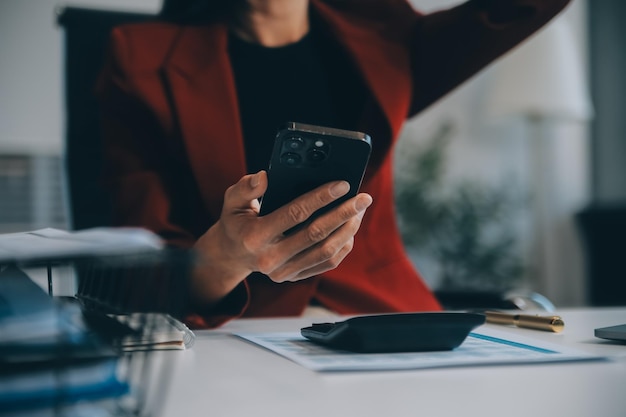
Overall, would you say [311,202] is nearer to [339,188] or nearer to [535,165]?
[339,188]

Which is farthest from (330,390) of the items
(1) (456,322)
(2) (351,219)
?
(2) (351,219)

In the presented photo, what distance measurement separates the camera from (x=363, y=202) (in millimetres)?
751

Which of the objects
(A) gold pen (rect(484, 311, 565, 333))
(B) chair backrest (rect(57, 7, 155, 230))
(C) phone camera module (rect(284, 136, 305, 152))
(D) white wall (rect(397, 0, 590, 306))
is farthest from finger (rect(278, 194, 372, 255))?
(D) white wall (rect(397, 0, 590, 306))

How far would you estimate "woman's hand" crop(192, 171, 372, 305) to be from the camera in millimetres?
734

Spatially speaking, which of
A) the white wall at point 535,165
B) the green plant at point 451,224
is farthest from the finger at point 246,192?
the white wall at point 535,165

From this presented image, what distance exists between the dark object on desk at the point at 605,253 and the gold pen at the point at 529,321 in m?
2.40

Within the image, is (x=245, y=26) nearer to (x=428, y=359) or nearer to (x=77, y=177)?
(x=77, y=177)

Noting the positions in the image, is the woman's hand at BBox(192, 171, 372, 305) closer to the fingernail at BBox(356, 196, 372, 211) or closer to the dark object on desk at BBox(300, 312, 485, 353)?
the fingernail at BBox(356, 196, 372, 211)

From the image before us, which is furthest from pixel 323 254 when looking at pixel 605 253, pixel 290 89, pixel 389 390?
pixel 605 253

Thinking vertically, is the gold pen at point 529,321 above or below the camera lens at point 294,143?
below

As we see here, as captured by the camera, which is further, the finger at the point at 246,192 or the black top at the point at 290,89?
the black top at the point at 290,89

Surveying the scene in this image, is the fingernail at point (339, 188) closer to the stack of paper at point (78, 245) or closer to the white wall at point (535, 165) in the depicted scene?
the stack of paper at point (78, 245)

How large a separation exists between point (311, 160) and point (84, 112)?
0.75m

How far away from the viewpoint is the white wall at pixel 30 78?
8.93ft
